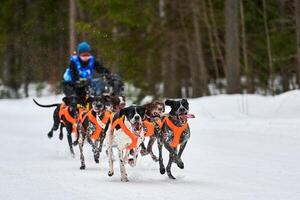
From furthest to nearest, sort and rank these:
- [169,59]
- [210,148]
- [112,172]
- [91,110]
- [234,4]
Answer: [169,59], [234,4], [210,148], [91,110], [112,172]

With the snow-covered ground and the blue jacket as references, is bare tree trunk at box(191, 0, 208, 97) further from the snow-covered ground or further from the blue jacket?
the blue jacket

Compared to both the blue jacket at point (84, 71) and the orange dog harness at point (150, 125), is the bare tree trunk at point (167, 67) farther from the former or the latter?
the orange dog harness at point (150, 125)

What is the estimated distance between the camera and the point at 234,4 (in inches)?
889

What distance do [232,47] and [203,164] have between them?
1210 cm

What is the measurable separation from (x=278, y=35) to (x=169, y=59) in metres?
6.06

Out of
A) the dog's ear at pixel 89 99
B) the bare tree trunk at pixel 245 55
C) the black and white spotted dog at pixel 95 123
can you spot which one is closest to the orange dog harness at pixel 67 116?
the dog's ear at pixel 89 99

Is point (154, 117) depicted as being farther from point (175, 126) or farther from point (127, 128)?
point (127, 128)

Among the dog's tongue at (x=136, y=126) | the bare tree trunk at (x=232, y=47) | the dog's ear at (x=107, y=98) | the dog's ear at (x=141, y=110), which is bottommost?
the dog's tongue at (x=136, y=126)

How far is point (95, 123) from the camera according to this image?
1130 centimetres

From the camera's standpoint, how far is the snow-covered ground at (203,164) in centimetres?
830

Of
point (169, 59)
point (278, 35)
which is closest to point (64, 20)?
point (169, 59)

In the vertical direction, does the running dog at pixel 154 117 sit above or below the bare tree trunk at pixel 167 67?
below

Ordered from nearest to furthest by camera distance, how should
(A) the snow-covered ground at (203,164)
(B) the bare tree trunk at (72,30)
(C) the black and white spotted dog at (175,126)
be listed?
(A) the snow-covered ground at (203,164) < (C) the black and white spotted dog at (175,126) < (B) the bare tree trunk at (72,30)

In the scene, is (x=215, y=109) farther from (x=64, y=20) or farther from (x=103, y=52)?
(x=64, y=20)
